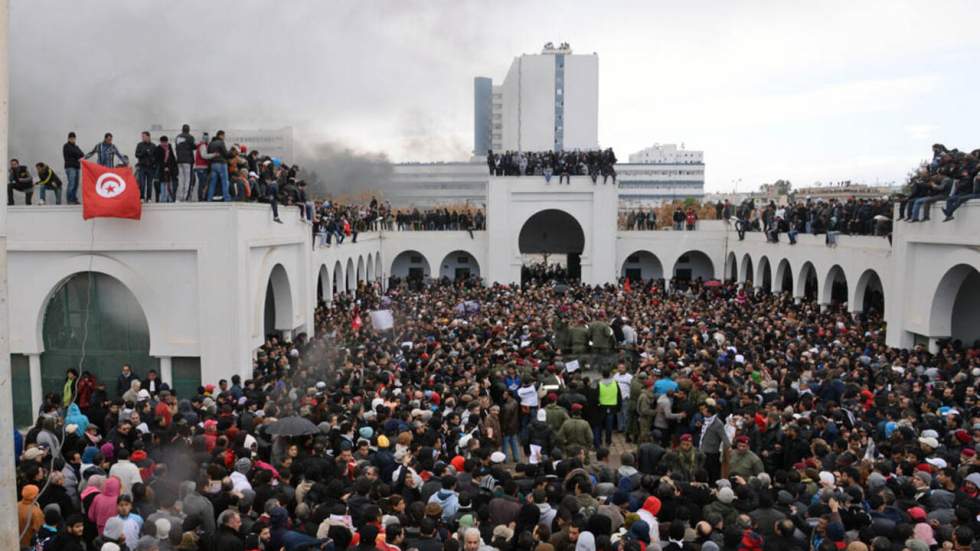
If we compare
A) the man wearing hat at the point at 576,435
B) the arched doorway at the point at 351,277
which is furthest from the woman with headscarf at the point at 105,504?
the arched doorway at the point at 351,277

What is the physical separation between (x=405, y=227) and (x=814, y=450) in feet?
94.3

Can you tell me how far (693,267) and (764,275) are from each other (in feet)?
16.4

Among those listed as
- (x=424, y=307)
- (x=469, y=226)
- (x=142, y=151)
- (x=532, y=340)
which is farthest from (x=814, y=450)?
(x=469, y=226)

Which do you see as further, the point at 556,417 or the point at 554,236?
the point at 554,236

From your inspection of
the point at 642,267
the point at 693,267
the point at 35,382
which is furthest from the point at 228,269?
the point at 693,267

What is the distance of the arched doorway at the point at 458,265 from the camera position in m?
36.2

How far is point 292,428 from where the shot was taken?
28.3 feet

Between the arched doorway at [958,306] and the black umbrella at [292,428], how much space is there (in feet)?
43.5

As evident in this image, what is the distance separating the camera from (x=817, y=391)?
469 inches

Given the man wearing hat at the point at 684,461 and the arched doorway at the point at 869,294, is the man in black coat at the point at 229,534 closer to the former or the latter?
the man wearing hat at the point at 684,461

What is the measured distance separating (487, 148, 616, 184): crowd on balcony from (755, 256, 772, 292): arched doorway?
6.76 m

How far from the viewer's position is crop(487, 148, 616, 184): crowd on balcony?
32.2m

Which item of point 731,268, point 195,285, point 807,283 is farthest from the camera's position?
point 731,268

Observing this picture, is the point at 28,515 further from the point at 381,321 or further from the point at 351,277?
the point at 351,277
